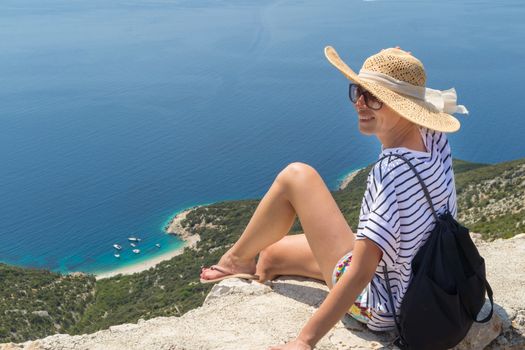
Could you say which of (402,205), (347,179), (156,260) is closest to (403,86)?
(402,205)

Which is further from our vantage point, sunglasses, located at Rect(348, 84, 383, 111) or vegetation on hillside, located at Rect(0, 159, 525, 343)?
vegetation on hillside, located at Rect(0, 159, 525, 343)

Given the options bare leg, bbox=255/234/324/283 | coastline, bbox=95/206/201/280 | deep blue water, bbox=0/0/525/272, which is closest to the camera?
bare leg, bbox=255/234/324/283

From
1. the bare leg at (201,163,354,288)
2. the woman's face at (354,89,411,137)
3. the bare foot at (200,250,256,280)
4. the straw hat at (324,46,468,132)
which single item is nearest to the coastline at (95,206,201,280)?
the bare foot at (200,250,256,280)

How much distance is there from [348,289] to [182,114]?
59401 mm

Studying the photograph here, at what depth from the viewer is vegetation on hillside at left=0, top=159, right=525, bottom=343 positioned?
66.9ft

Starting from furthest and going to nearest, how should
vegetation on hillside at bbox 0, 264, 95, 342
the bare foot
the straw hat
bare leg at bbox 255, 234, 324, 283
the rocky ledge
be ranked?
vegetation on hillside at bbox 0, 264, 95, 342, the bare foot, bare leg at bbox 255, 234, 324, 283, the rocky ledge, the straw hat

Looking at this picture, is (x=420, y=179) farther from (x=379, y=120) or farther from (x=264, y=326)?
(x=264, y=326)

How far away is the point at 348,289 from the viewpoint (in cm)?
225

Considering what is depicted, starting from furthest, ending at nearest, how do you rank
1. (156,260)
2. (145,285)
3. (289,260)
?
1. (156,260)
2. (145,285)
3. (289,260)

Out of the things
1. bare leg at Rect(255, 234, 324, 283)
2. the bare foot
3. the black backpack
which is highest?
the bare foot

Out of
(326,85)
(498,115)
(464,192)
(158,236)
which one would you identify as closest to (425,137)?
(464,192)

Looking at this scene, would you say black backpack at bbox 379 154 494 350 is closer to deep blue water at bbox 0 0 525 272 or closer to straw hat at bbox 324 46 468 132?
straw hat at bbox 324 46 468 132

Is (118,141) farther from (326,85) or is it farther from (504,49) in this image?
(504,49)

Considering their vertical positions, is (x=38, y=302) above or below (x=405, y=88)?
below
